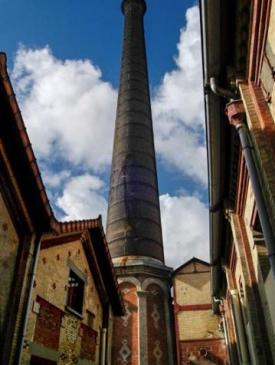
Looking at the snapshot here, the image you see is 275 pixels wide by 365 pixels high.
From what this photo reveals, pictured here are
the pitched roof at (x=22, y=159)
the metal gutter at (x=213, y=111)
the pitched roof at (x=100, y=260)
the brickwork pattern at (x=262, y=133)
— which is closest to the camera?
the brickwork pattern at (x=262, y=133)

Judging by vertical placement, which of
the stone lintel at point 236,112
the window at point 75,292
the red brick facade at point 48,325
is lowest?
the red brick facade at point 48,325

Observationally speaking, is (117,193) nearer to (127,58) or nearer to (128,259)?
(128,259)

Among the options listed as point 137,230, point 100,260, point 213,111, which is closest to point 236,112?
point 213,111

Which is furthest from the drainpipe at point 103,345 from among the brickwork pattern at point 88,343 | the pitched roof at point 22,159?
the pitched roof at point 22,159

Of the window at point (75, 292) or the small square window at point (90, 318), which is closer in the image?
the window at point (75, 292)

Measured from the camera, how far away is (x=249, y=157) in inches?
189

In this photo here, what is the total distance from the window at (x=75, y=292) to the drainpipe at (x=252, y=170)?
620 centimetres

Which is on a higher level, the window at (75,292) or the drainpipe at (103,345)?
the window at (75,292)

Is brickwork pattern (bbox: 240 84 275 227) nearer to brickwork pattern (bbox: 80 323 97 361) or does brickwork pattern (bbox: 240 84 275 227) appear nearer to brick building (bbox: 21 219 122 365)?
brick building (bbox: 21 219 122 365)

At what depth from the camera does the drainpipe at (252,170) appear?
164 inches

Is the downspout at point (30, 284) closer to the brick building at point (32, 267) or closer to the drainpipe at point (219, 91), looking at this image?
the brick building at point (32, 267)

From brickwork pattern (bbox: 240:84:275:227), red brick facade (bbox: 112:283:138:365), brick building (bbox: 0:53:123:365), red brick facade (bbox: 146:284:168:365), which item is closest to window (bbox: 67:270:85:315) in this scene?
brick building (bbox: 0:53:123:365)

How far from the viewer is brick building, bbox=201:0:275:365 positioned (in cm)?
449

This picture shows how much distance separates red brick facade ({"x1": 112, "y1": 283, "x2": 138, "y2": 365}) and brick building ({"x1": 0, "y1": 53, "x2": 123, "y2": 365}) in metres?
7.05
